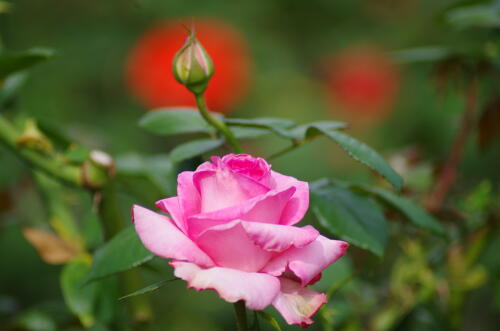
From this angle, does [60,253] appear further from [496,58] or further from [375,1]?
[375,1]

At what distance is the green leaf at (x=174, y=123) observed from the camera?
61 cm

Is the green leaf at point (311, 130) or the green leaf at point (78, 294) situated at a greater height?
the green leaf at point (311, 130)

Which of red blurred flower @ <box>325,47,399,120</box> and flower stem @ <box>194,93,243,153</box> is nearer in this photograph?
flower stem @ <box>194,93,243,153</box>

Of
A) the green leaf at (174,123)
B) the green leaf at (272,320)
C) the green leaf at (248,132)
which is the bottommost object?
the green leaf at (272,320)

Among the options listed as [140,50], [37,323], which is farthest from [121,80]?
[37,323]

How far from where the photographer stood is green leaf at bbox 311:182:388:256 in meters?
0.55

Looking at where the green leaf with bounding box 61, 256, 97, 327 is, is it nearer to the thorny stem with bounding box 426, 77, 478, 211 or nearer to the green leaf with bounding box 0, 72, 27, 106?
the green leaf with bounding box 0, 72, 27, 106

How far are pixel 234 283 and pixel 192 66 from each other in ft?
0.50

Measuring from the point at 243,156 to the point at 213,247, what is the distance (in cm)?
6

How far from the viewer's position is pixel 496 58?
A: 0.77 m

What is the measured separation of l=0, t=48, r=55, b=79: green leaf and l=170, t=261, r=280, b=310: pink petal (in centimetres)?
30

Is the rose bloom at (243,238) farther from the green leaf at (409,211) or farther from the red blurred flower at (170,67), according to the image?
the red blurred flower at (170,67)

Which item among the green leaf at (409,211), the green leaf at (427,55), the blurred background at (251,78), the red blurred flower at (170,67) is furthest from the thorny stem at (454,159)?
the red blurred flower at (170,67)

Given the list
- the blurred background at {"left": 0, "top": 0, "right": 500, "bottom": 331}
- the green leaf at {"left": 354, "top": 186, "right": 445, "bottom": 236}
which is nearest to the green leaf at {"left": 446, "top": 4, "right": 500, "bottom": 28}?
the green leaf at {"left": 354, "top": 186, "right": 445, "bottom": 236}
